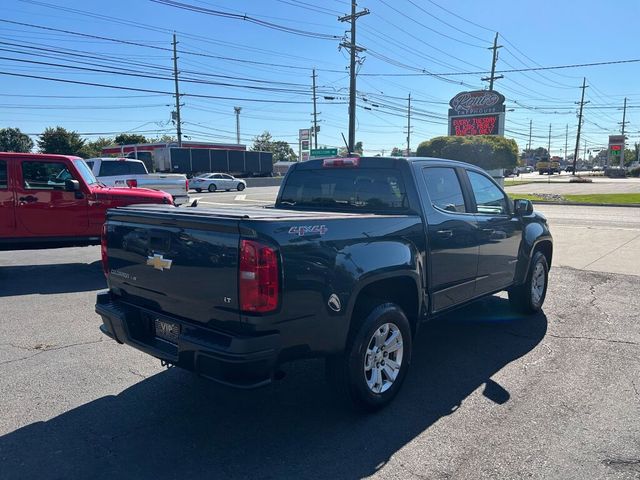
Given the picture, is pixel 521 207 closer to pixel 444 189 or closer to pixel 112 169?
pixel 444 189

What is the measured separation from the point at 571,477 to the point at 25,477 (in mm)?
3178

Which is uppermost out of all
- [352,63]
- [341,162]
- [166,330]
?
[352,63]

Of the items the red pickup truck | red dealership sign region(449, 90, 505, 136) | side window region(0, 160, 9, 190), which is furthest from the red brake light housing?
red dealership sign region(449, 90, 505, 136)

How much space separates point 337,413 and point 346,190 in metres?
2.05

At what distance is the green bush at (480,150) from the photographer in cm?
3516

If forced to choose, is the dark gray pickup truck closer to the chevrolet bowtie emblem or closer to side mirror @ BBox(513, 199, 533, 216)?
the chevrolet bowtie emblem

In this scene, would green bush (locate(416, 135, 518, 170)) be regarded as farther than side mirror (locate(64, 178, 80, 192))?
Yes

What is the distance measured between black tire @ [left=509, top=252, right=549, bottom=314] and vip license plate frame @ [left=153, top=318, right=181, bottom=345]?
4123 mm

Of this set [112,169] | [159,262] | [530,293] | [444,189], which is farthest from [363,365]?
[112,169]

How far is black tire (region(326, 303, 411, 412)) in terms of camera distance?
351cm

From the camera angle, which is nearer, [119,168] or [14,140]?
[119,168]

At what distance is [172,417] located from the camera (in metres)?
3.68

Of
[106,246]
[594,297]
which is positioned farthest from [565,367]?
[106,246]

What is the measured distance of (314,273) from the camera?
10.5 ft
